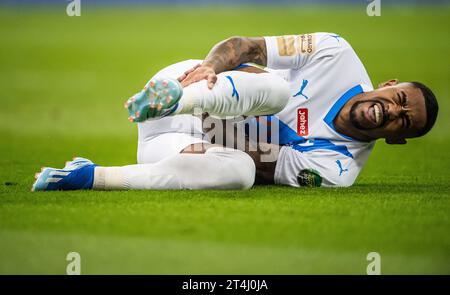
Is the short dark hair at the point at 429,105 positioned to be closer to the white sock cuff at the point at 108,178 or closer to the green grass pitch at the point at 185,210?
the green grass pitch at the point at 185,210

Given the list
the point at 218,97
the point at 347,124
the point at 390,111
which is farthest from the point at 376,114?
the point at 218,97

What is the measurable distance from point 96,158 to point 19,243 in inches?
99.8

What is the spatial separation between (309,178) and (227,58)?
0.66m

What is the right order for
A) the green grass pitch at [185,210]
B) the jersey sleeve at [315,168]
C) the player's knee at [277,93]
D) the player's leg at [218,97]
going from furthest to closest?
the jersey sleeve at [315,168] < the player's knee at [277,93] < the player's leg at [218,97] < the green grass pitch at [185,210]

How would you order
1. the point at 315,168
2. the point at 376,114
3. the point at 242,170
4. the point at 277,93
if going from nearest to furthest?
the point at 277,93 < the point at 242,170 < the point at 376,114 < the point at 315,168

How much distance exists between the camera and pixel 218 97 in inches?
124

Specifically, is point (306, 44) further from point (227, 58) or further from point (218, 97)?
point (218, 97)

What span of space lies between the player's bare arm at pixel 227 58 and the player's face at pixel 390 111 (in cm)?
48

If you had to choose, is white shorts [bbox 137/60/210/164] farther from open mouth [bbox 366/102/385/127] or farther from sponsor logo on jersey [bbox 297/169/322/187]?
Answer: open mouth [bbox 366/102/385/127]

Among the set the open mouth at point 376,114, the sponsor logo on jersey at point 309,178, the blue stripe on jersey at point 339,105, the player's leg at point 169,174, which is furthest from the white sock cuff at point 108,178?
the open mouth at point 376,114

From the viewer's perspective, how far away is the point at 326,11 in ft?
55.2

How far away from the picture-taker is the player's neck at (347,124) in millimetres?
3697

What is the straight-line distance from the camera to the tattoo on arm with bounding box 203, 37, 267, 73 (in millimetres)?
3459

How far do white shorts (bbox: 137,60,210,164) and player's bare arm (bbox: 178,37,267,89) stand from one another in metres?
0.34
